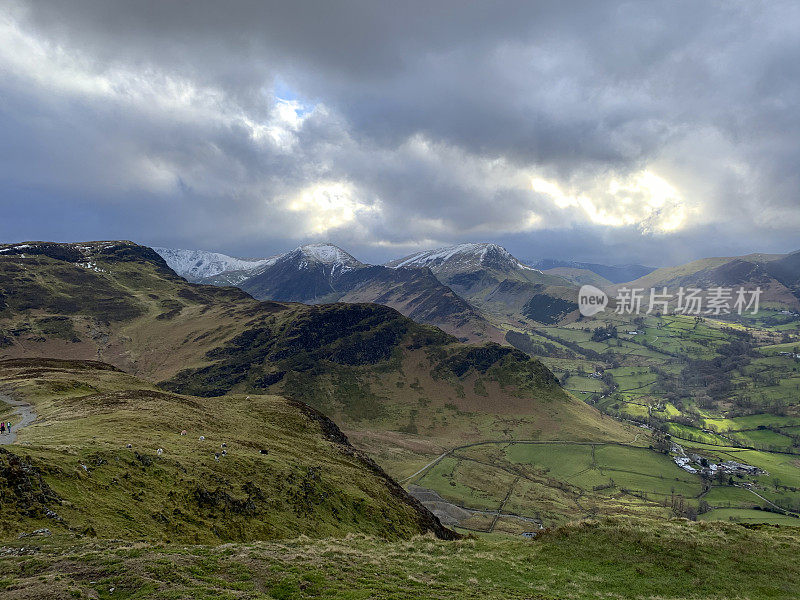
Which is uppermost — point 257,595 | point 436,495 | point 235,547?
point 257,595

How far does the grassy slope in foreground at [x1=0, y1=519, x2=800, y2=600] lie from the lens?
2425cm

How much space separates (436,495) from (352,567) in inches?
6752

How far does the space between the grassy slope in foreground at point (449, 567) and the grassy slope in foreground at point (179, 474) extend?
8429 mm

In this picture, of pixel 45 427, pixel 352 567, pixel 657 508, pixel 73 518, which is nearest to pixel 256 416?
pixel 45 427

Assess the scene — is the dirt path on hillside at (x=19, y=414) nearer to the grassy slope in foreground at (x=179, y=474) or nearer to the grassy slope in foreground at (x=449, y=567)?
the grassy slope in foreground at (x=179, y=474)

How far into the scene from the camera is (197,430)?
73.9 meters

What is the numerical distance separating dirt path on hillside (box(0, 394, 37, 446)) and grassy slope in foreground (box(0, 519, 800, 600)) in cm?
4051

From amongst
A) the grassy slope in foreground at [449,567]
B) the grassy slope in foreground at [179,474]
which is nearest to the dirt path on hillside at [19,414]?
the grassy slope in foreground at [179,474]

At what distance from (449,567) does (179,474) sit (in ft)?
116

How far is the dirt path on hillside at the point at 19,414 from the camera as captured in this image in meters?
55.3

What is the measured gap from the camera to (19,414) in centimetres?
7294

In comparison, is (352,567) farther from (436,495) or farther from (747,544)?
(436,495)

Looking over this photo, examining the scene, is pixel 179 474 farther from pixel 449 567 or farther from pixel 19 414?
pixel 19 414

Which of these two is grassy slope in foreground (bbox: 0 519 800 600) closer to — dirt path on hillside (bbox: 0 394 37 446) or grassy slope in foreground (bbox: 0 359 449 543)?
grassy slope in foreground (bbox: 0 359 449 543)
